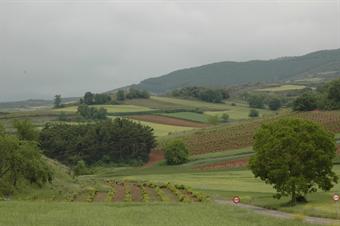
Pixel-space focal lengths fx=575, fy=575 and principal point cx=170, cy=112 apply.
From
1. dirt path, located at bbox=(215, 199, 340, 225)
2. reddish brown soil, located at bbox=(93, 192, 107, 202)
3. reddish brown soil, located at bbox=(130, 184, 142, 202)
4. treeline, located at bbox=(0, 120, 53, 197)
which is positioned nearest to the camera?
dirt path, located at bbox=(215, 199, 340, 225)

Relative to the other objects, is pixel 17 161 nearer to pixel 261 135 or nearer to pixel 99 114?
pixel 261 135

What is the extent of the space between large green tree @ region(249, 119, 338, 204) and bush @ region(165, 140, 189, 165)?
6851cm

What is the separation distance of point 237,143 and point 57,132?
46757 millimetres

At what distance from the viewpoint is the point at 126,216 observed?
133ft

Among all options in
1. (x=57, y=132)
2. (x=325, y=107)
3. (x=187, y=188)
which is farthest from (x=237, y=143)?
(x=187, y=188)

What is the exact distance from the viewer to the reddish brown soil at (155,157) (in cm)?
13530

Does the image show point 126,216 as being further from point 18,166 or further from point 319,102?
point 319,102

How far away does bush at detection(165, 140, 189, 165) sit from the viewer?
123 meters

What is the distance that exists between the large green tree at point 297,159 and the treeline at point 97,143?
289ft

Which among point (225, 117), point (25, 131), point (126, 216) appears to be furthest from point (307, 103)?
point (126, 216)

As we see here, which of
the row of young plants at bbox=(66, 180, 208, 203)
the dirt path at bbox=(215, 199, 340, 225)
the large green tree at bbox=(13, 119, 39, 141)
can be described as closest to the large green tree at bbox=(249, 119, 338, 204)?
the dirt path at bbox=(215, 199, 340, 225)

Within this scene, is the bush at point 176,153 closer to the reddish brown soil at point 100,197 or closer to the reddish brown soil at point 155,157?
the reddish brown soil at point 155,157

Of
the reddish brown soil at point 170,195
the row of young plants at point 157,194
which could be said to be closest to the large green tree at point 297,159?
the row of young plants at point 157,194

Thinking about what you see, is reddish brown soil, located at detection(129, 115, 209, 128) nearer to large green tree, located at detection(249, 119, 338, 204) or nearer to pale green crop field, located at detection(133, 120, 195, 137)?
pale green crop field, located at detection(133, 120, 195, 137)
